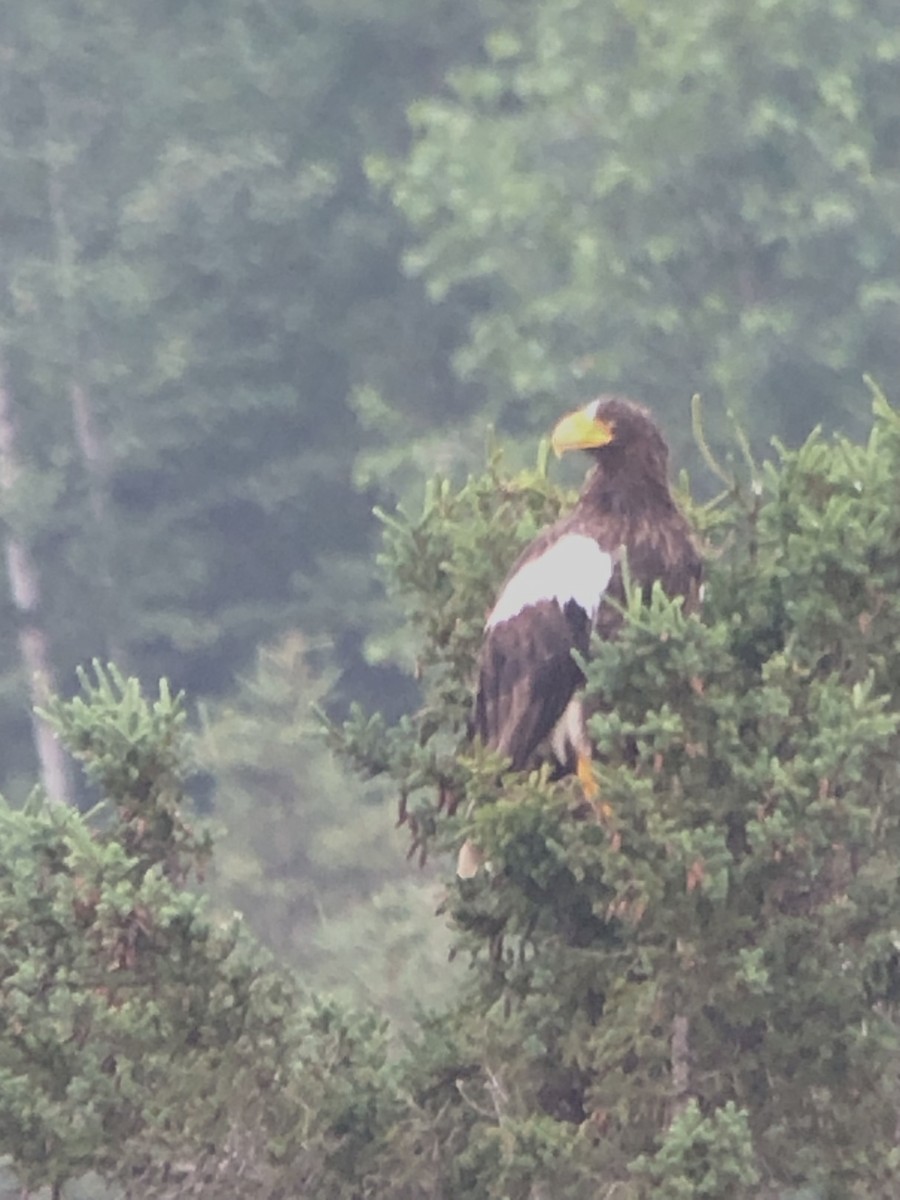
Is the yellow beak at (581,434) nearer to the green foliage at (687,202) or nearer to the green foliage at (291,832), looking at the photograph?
the green foliage at (291,832)

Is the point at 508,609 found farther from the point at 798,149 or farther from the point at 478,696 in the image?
the point at 798,149

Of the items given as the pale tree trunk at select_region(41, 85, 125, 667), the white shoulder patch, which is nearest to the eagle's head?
the white shoulder patch

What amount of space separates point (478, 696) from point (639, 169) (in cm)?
1002

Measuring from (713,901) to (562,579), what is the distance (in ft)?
2.09

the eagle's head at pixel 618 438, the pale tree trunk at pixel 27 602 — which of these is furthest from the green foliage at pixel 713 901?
the pale tree trunk at pixel 27 602

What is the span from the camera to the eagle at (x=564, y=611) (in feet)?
9.78

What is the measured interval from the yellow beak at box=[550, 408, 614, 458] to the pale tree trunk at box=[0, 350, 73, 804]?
12.3m

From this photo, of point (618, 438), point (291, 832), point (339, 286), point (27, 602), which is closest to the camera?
point (618, 438)

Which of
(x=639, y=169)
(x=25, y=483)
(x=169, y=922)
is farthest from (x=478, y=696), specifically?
(x=25, y=483)

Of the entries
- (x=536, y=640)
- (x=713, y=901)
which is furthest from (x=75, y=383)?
(x=713, y=901)

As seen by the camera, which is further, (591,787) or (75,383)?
(75,383)

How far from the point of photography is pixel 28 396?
52.6 ft

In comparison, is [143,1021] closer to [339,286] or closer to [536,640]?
[536,640]

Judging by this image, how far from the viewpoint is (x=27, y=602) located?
1558 cm
